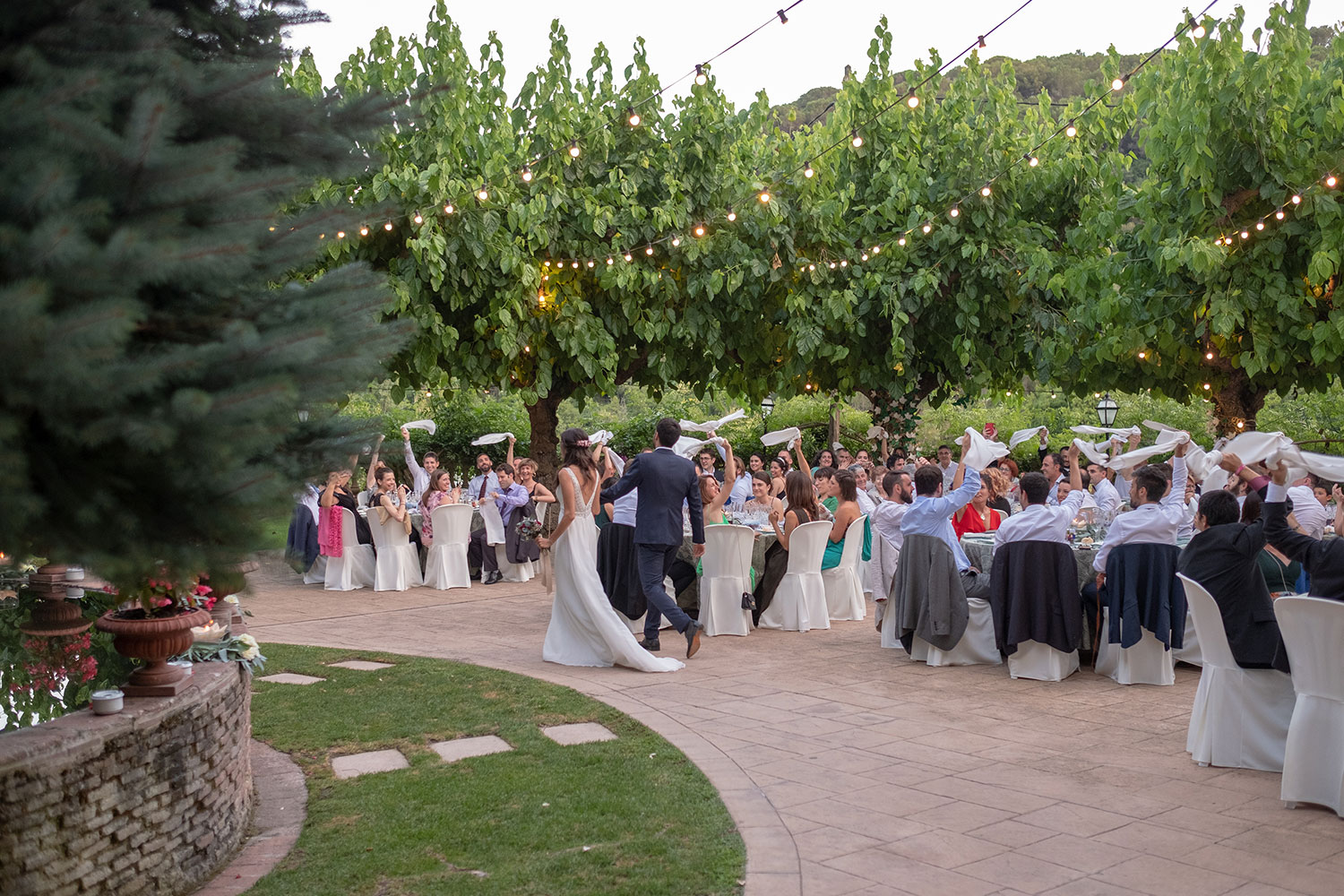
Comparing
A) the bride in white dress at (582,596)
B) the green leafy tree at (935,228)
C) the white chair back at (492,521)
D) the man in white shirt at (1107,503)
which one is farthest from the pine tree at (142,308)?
the green leafy tree at (935,228)

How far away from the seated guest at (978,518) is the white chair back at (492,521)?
17.6 ft

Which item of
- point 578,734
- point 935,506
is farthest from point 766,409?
point 578,734

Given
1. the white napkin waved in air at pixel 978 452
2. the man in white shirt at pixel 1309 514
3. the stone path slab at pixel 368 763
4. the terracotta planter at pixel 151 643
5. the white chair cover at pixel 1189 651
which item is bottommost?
the stone path slab at pixel 368 763

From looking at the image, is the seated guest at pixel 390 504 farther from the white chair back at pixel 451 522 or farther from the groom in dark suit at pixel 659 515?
the groom in dark suit at pixel 659 515

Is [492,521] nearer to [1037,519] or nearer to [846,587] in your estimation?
[846,587]

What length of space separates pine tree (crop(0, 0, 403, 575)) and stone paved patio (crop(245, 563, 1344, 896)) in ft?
1.78

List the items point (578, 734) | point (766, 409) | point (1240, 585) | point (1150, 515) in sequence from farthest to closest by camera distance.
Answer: point (766, 409) < point (1150, 515) < point (578, 734) < point (1240, 585)

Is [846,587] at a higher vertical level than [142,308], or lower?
lower

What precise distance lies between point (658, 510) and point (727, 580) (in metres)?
1.54

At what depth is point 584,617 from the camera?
27.9 ft

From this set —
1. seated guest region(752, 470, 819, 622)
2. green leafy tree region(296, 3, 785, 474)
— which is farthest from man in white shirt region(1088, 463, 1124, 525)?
green leafy tree region(296, 3, 785, 474)

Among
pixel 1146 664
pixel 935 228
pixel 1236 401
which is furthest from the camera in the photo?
pixel 1236 401

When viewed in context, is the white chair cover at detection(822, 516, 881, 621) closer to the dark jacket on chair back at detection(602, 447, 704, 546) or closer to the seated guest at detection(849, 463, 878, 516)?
the seated guest at detection(849, 463, 878, 516)

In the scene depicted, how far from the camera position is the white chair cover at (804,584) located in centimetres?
1011
